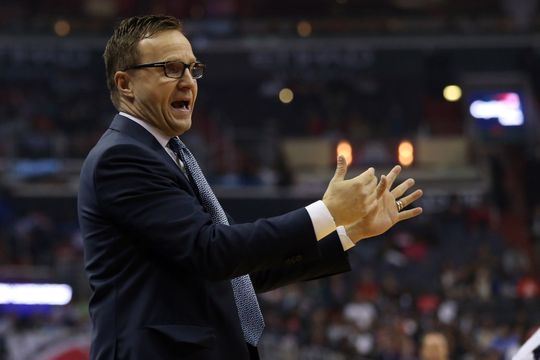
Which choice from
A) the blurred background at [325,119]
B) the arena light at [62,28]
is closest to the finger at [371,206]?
the blurred background at [325,119]

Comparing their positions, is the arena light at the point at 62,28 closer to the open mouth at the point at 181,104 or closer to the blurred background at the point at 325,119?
the blurred background at the point at 325,119

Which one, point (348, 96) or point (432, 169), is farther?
point (348, 96)

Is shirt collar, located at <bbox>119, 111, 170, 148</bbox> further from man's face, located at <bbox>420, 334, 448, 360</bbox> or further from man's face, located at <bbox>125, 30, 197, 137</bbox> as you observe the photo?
man's face, located at <bbox>420, 334, 448, 360</bbox>

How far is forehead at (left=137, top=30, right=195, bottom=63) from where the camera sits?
2637 millimetres

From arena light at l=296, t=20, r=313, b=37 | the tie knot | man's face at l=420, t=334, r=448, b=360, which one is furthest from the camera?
arena light at l=296, t=20, r=313, b=37

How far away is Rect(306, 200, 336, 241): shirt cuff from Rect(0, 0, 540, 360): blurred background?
1248 cm

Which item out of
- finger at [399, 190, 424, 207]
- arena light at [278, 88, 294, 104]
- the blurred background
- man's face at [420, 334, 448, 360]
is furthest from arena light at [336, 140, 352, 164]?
finger at [399, 190, 424, 207]

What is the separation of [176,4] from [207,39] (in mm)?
1781

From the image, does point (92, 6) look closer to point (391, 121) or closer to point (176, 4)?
point (176, 4)

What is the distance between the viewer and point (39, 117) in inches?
744

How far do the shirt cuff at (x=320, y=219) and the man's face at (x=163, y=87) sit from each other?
38 centimetres

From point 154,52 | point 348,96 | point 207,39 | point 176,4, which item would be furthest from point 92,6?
point 154,52

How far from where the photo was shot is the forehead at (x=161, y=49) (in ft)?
8.65

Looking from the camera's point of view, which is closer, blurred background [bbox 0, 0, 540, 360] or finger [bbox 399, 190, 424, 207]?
finger [bbox 399, 190, 424, 207]
